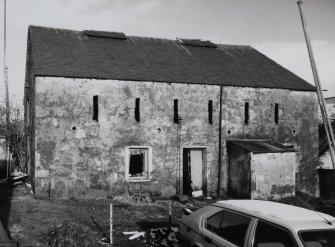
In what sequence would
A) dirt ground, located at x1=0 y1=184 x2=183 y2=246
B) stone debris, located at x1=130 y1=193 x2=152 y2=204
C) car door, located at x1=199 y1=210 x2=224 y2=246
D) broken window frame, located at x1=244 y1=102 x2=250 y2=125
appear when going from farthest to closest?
1. broken window frame, located at x1=244 y1=102 x2=250 y2=125
2. stone debris, located at x1=130 y1=193 x2=152 y2=204
3. dirt ground, located at x1=0 y1=184 x2=183 y2=246
4. car door, located at x1=199 y1=210 x2=224 y2=246

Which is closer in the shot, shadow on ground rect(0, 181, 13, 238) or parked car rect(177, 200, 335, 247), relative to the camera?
parked car rect(177, 200, 335, 247)

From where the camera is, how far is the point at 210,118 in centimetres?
1647

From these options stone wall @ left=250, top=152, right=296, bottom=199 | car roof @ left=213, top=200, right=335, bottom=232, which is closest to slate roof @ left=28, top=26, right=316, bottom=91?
stone wall @ left=250, top=152, right=296, bottom=199

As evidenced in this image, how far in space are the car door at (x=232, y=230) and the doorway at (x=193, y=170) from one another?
1016cm

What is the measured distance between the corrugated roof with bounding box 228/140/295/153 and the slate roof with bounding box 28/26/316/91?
278cm

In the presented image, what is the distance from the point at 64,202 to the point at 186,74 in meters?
7.88

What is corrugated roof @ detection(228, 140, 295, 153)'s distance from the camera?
15008 millimetres

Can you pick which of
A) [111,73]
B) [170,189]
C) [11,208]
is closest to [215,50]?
[111,73]

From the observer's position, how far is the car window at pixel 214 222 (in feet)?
19.5

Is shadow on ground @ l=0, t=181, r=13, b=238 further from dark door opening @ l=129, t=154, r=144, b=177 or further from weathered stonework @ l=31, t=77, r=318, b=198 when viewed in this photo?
dark door opening @ l=129, t=154, r=144, b=177

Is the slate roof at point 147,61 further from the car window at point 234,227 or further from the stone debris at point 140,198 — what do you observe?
the car window at point 234,227

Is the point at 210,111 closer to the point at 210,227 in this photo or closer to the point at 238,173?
the point at 238,173

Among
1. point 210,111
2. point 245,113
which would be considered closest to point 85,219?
point 210,111

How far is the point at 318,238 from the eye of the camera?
4.79 metres
